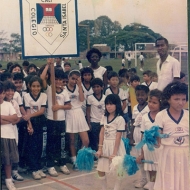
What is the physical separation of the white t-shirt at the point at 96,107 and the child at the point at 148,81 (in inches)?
14.3

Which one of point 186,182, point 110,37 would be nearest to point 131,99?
point 110,37

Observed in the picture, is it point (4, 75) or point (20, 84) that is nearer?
point (4, 75)

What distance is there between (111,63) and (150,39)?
36 cm

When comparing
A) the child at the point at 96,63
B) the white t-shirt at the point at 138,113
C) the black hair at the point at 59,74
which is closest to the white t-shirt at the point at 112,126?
the white t-shirt at the point at 138,113

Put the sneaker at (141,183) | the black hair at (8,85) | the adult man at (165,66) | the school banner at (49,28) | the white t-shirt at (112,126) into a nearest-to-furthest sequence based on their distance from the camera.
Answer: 1. the school banner at (49,28)
2. the black hair at (8,85)
3. the adult man at (165,66)
4. the white t-shirt at (112,126)
5. the sneaker at (141,183)

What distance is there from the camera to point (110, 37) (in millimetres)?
3844

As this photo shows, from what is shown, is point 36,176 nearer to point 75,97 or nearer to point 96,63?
point 75,97

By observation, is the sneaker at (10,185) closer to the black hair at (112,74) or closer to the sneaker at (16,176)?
the sneaker at (16,176)

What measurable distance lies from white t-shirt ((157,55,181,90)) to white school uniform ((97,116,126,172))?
0.43 meters

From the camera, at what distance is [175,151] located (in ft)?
12.5

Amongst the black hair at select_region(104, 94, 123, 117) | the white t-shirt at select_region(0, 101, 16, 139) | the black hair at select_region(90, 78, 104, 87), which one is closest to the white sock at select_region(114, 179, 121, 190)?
the black hair at select_region(104, 94, 123, 117)

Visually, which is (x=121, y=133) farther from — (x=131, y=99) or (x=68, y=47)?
(x=68, y=47)

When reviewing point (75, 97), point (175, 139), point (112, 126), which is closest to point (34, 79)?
point (75, 97)

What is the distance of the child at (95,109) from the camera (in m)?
3.96
